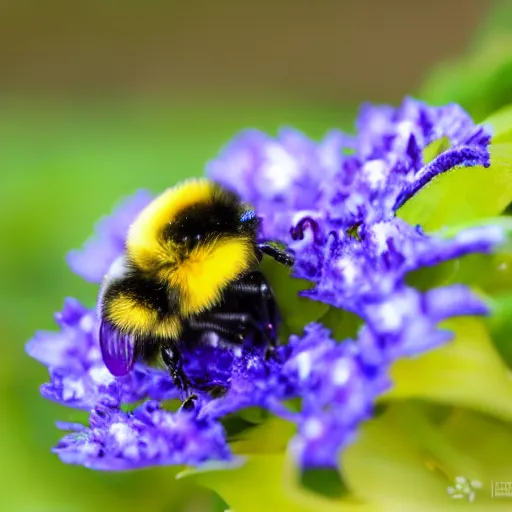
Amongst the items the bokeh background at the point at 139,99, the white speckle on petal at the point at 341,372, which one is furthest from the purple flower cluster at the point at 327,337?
the bokeh background at the point at 139,99

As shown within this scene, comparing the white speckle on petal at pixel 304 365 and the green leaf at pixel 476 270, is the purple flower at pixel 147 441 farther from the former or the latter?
the green leaf at pixel 476 270

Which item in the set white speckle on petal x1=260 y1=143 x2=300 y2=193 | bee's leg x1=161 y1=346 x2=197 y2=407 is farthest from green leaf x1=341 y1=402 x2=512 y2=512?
white speckle on petal x1=260 y1=143 x2=300 y2=193

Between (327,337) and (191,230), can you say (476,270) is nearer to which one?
(327,337)

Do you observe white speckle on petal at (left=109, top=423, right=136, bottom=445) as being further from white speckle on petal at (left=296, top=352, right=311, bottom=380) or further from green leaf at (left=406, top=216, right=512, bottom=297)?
green leaf at (left=406, top=216, right=512, bottom=297)

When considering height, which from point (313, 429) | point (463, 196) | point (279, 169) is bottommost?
point (313, 429)

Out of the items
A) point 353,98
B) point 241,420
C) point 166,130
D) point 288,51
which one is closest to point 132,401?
point 241,420

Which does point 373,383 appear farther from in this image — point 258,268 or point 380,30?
point 380,30

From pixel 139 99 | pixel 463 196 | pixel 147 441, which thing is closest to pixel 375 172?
pixel 463 196
